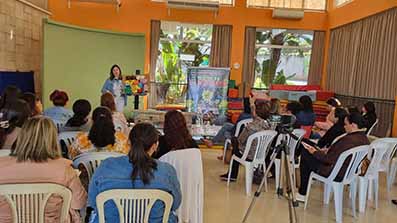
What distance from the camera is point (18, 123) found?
2908 mm

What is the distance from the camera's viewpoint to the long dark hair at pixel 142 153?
1892 millimetres

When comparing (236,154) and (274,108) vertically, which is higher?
(274,108)

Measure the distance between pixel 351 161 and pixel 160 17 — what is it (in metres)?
7.69

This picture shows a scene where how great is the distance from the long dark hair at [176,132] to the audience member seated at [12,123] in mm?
1116

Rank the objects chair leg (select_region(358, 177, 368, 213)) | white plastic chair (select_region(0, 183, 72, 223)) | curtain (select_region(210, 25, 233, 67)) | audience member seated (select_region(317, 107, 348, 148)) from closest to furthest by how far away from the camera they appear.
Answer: white plastic chair (select_region(0, 183, 72, 223)), chair leg (select_region(358, 177, 368, 213)), audience member seated (select_region(317, 107, 348, 148)), curtain (select_region(210, 25, 233, 67))

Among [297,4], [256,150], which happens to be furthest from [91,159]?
[297,4]

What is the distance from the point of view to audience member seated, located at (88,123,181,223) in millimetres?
1881

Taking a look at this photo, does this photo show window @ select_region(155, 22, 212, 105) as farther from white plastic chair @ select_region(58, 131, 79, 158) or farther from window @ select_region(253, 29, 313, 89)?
white plastic chair @ select_region(58, 131, 79, 158)

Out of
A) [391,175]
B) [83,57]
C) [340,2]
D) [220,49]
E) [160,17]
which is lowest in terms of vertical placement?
[391,175]

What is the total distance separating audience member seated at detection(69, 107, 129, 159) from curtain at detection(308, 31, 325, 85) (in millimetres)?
8723

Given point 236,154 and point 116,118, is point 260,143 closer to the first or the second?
point 236,154

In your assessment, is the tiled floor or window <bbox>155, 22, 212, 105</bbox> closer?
the tiled floor

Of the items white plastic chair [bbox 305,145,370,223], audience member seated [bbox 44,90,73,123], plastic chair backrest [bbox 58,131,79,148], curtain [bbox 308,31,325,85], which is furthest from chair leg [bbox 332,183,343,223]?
curtain [bbox 308,31,325,85]

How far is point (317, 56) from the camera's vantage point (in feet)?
34.5
